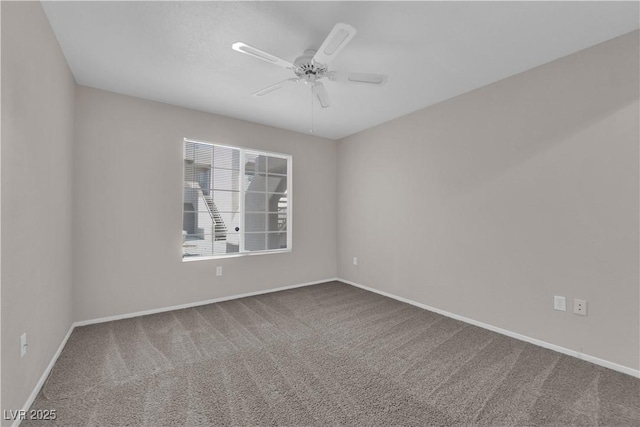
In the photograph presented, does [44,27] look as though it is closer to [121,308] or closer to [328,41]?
[328,41]

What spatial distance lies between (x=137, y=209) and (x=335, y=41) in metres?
2.82

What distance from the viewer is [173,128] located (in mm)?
3340

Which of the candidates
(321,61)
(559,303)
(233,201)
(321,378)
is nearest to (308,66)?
(321,61)

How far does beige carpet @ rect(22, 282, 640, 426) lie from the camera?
1.59 m

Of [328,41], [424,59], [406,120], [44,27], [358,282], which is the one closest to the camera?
[328,41]

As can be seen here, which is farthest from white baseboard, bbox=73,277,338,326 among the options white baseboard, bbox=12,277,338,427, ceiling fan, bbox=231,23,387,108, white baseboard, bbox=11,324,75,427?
ceiling fan, bbox=231,23,387,108

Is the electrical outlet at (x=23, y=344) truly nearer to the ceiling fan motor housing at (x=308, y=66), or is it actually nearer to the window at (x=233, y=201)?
the window at (x=233, y=201)

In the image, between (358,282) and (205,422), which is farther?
(358,282)

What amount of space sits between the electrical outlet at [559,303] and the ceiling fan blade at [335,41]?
2.70 m

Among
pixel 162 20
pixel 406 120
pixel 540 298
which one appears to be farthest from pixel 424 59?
pixel 540 298

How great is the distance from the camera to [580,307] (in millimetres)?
2221

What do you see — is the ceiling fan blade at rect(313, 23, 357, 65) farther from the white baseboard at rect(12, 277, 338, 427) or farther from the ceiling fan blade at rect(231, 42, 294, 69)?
Answer: the white baseboard at rect(12, 277, 338, 427)

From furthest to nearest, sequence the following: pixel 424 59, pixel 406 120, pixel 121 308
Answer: pixel 406 120, pixel 121 308, pixel 424 59

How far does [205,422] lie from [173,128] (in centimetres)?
311
